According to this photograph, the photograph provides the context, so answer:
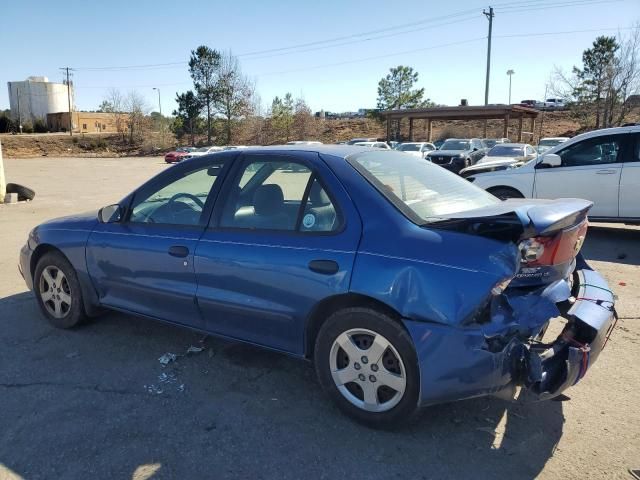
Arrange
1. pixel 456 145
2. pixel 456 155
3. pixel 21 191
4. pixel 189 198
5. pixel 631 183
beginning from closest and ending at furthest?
pixel 189 198 → pixel 631 183 → pixel 21 191 → pixel 456 155 → pixel 456 145

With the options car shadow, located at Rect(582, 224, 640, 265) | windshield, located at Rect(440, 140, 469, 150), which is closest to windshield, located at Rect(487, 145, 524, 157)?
windshield, located at Rect(440, 140, 469, 150)

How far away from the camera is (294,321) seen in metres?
3.16

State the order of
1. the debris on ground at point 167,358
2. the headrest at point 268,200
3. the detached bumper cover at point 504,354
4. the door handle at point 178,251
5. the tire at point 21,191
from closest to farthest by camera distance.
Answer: the detached bumper cover at point 504,354
the headrest at point 268,200
the door handle at point 178,251
the debris on ground at point 167,358
the tire at point 21,191

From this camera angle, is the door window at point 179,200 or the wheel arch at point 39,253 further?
the wheel arch at point 39,253

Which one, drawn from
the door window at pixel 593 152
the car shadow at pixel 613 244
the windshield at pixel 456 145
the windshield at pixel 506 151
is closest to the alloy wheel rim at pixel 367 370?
the car shadow at pixel 613 244

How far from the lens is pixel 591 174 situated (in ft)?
26.2

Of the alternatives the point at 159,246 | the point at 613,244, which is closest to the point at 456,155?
the point at 613,244

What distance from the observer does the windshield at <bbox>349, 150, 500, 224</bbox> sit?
306 cm

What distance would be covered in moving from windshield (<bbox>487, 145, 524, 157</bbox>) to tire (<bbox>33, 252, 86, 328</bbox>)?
66.4ft

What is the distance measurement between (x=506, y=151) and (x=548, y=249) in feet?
67.9

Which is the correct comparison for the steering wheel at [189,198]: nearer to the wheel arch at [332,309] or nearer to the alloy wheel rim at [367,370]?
the wheel arch at [332,309]

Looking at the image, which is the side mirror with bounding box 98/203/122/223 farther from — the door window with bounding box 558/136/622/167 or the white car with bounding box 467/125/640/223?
the door window with bounding box 558/136/622/167

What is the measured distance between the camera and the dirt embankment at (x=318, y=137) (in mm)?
58781

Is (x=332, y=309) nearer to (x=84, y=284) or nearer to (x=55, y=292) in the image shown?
(x=84, y=284)
